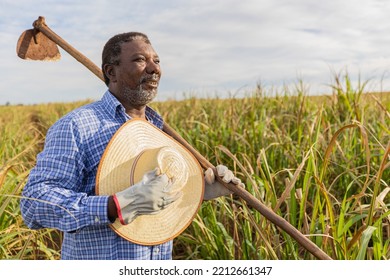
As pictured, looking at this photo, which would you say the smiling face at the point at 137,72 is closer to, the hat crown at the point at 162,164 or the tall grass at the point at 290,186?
the hat crown at the point at 162,164

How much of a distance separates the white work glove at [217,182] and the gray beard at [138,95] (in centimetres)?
38

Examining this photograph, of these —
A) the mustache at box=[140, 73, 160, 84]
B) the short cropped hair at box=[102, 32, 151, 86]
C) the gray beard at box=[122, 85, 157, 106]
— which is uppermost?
the short cropped hair at box=[102, 32, 151, 86]

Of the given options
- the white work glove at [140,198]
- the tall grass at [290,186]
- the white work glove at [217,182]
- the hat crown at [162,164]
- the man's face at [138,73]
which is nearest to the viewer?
the white work glove at [140,198]

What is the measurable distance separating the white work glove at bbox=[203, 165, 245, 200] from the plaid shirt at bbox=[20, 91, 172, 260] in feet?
0.97

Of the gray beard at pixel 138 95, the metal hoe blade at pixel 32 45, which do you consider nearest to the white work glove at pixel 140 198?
the gray beard at pixel 138 95

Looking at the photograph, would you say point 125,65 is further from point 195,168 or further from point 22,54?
point 22,54

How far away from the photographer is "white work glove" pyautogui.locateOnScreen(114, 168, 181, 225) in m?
1.56

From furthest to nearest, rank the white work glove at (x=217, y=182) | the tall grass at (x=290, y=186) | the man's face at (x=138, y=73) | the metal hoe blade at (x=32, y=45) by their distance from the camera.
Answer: the metal hoe blade at (x=32, y=45) < the tall grass at (x=290, y=186) < the white work glove at (x=217, y=182) < the man's face at (x=138, y=73)

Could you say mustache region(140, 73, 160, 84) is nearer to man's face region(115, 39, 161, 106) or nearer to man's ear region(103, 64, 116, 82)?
man's face region(115, 39, 161, 106)

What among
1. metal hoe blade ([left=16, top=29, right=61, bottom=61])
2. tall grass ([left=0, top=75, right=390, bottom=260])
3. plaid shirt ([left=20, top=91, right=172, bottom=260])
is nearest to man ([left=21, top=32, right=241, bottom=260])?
plaid shirt ([left=20, top=91, right=172, bottom=260])

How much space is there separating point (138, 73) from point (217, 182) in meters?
0.54

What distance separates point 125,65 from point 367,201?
193 centimetres

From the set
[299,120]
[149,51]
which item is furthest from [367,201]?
[149,51]

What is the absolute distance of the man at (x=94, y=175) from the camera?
5.19 ft
